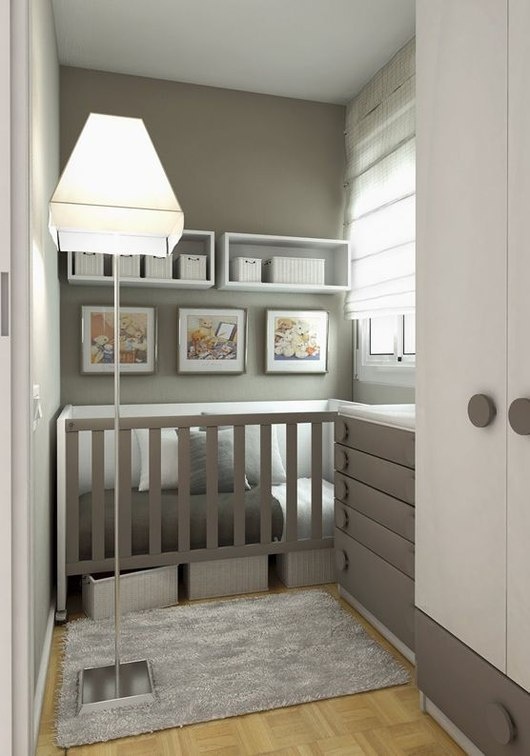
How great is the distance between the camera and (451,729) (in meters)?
1.65

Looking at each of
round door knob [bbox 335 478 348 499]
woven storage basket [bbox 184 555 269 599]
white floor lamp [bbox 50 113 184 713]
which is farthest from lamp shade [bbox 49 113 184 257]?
woven storage basket [bbox 184 555 269 599]

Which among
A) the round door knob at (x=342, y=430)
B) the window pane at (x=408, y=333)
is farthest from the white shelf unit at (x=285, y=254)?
the round door knob at (x=342, y=430)

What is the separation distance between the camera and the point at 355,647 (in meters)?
2.17

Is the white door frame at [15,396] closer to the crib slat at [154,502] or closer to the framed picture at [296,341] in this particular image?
the crib slat at [154,502]

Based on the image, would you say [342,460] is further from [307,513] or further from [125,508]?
[125,508]

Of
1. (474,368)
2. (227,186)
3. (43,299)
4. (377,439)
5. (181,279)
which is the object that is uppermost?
(227,186)

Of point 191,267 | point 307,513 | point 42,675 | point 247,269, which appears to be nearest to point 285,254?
point 247,269

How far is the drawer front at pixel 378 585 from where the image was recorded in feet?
6.65

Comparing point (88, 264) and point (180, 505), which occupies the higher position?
point (88, 264)

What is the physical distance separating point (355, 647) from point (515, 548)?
3.45 feet

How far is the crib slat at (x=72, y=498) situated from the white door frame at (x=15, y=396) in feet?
4.05

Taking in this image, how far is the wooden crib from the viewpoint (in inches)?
98.7

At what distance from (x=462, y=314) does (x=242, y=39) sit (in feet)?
6.99
